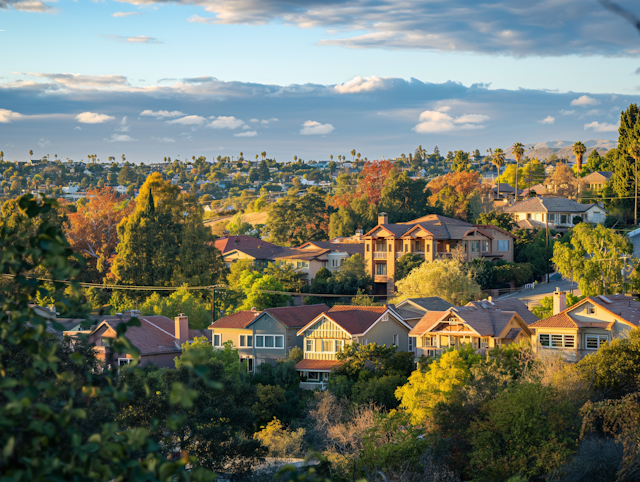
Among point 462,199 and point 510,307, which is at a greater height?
point 462,199

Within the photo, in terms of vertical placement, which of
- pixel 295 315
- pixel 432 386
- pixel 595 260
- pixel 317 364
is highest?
pixel 595 260

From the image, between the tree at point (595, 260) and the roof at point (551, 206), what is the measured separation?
26.1 metres

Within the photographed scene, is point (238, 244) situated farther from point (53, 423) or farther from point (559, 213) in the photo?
point (53, 423)

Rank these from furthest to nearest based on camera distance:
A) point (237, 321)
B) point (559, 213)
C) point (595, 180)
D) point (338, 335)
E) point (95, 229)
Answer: point (595, 180)
point (559, 213)
point (95, 229)
point (237, 321)
point (338, 335)

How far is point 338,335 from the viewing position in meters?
47.6

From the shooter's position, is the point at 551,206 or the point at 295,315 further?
the point at 551,206

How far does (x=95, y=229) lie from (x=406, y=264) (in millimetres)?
36814

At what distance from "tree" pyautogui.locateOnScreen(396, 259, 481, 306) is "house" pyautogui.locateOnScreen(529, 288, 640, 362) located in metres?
16.1

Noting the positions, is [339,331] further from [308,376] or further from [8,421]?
[8,421]

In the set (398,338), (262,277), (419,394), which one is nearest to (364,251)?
(262,277)

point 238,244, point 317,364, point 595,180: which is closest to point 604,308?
point 317,364

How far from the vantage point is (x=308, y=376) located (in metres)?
46.4

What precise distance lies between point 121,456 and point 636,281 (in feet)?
158

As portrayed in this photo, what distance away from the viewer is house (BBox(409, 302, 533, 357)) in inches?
1672
